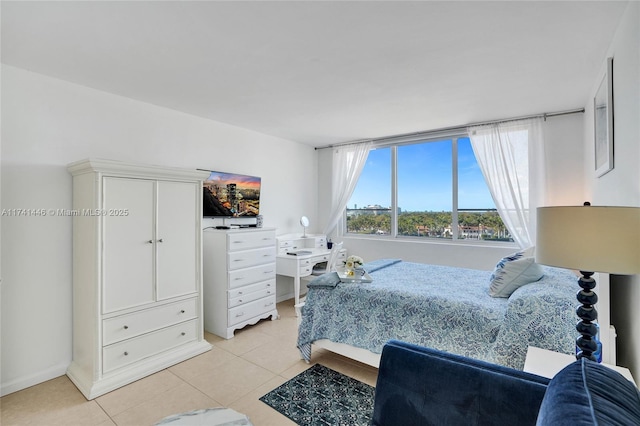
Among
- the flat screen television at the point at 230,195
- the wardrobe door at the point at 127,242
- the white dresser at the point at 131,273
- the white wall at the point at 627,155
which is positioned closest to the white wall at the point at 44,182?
the white dresser at the point at 131,273

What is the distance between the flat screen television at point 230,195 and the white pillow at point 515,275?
3054mm

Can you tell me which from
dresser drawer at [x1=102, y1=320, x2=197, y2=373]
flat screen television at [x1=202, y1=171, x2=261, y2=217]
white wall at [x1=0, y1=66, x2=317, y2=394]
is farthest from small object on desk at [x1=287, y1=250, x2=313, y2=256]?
white wall at [x1=0, y1=66, x2=317, y2=394]

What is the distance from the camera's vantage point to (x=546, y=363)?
4.98 feet

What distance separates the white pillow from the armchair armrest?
140 centimetres

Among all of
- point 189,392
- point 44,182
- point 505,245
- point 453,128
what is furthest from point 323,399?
point 453,128

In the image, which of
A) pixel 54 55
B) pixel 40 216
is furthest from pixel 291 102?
pixel 40 216

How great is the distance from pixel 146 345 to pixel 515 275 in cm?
310

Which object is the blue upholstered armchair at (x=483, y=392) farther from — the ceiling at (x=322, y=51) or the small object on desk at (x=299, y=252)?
→ the small object on desk at (x=299, y=252)

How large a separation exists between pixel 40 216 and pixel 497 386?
335 centimetres

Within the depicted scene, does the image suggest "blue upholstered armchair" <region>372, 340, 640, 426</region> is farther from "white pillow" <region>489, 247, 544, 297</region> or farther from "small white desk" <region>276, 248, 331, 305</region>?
"small white desk" <region>276, 248, 331, 305</region>

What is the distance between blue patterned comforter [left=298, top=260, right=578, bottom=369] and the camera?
1.83m

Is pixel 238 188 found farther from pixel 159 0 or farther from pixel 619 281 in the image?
pixel 619 281

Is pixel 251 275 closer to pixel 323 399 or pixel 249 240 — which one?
pixel 249 240

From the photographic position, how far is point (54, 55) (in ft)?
7.29
